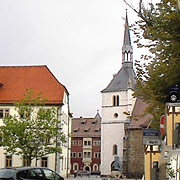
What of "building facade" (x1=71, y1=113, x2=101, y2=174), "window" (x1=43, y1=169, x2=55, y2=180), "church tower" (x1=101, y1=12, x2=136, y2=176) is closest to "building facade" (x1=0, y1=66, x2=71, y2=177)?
"church tower" (x1=101, y1=12, x2=136, y2=176)

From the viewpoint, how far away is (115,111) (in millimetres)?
65062

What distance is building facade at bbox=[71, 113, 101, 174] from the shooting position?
3521 inches

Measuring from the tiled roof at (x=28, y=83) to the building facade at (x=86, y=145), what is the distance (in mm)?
44884

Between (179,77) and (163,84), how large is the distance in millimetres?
826

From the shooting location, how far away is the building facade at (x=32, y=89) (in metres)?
40.0

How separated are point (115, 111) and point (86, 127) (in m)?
26.5

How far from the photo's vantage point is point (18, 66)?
47.2m

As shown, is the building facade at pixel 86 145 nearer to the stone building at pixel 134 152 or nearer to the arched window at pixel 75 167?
the arched window at pixel 75 167

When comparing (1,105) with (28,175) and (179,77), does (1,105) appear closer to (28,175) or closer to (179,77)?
(28,175)

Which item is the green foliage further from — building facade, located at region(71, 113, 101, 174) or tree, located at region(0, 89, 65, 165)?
building facade, located at region(71, 113, 101, 174)

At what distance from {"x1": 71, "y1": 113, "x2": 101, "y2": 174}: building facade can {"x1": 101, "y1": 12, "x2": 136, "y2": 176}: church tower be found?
78.1 ft

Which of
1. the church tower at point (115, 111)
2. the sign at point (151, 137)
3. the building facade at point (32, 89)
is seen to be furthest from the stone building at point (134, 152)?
the sign at point (151, 137)

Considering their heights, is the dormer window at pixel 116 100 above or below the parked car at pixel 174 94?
above

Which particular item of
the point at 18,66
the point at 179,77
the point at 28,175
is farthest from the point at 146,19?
the point at 18,66
